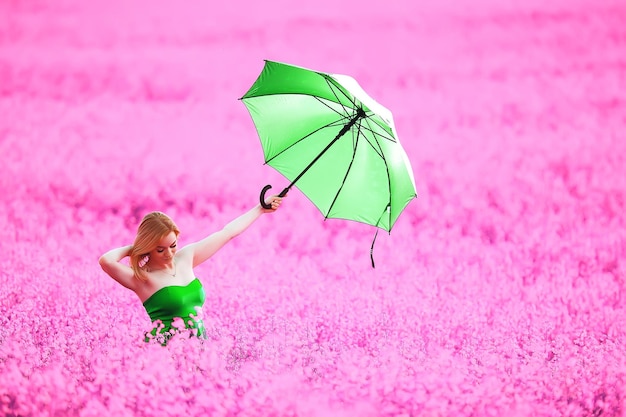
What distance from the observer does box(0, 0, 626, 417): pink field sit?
3836mm

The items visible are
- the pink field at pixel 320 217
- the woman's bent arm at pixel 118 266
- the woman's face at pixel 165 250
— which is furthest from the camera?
the pink field at pixel 320 217

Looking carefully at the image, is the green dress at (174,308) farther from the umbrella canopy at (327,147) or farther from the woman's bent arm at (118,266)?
the umbrella canopy at (327,147)

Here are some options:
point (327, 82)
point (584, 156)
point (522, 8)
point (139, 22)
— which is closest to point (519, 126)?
point (584, 156)

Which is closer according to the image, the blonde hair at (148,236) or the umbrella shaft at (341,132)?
the blonde hair at (148,236)

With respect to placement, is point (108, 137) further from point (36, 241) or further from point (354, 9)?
point (354, 9)

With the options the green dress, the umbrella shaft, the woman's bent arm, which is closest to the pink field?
the green dress

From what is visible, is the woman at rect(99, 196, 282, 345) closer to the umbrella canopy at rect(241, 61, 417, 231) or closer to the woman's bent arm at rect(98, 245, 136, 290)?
the woman's bent arm at rect(98, 245, 136, 290)

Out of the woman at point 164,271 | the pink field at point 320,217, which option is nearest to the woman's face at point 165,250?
the woman at point 164,271

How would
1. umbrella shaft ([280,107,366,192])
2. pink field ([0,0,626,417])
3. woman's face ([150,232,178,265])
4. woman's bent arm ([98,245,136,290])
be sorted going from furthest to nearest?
pink field ([0,0,626,417]), umbrella shaft ([280,107,366,192]), woman's face ([150,232,178,265]), woman's bent arm ([98,245,136,290])

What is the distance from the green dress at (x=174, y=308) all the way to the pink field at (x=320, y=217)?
0.10 meters

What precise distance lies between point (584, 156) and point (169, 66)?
12.1 ft

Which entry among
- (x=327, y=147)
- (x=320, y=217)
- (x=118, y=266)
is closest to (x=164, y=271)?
(x=118, y=266)

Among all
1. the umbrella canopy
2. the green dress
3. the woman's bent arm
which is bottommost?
the green dress

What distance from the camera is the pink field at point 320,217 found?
384 centimetres
